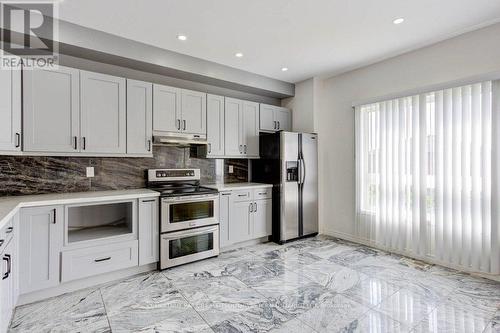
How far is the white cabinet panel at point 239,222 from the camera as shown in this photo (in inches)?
151

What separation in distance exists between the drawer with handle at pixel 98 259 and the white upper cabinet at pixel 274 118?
→ 2.79 metres

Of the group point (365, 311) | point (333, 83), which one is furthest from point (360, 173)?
point (365, 311)

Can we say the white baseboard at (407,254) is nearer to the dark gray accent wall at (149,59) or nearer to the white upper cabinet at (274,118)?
the white upper cabinet at (274,118)

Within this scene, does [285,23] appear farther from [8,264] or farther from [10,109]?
[8,264]

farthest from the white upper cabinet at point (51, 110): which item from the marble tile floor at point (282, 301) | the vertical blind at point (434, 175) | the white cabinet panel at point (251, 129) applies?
the vertical blind at point (434, 175)

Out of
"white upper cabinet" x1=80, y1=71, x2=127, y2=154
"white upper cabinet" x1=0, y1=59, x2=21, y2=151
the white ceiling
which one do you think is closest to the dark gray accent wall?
the white ceiling

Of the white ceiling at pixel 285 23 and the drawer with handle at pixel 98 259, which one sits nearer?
the white ceiling at pixel 285 23

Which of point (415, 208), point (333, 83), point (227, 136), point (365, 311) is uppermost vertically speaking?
point (333, 83)

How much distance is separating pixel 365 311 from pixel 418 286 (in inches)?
34.2

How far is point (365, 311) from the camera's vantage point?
2.28m

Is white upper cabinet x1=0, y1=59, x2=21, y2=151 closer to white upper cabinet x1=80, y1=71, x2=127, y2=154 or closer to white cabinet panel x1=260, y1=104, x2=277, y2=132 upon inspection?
white upper cabinet x1=80, y1=71, x2=127, y2=154

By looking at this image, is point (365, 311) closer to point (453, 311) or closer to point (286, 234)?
point (453, 311)

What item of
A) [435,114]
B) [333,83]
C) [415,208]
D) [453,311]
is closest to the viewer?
[453,311]

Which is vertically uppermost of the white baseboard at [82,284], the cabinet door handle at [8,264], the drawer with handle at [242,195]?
the drawer with handle at [242,195]
